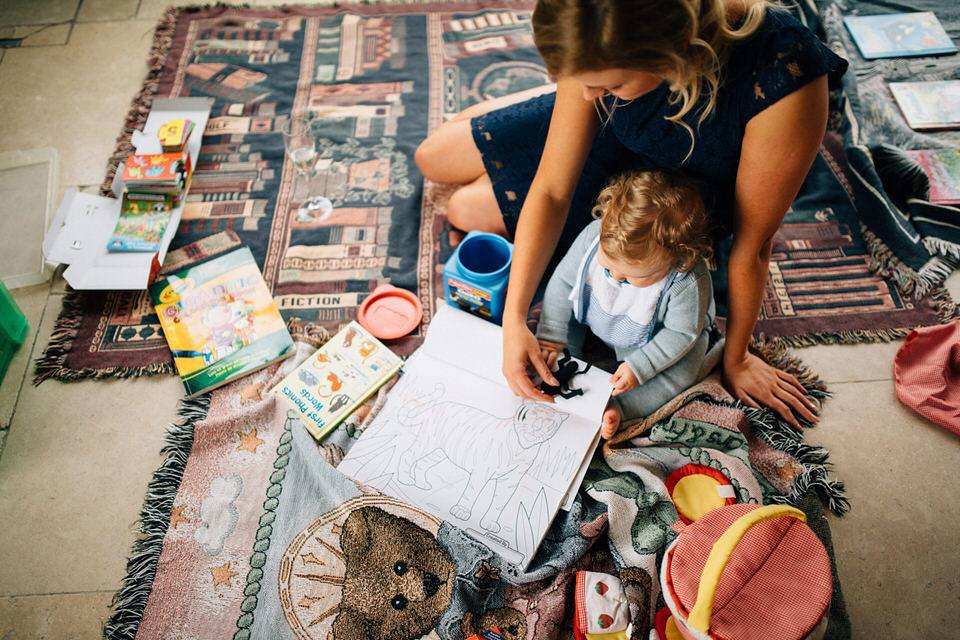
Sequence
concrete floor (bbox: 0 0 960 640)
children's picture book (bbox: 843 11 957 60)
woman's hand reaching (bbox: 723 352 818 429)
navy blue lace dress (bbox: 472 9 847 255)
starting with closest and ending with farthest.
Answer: navy blue lace dress (bbox: 472 9 847 255) → concrete floor (bbox: 0 0 960 640) → woman's hand reaching (bbox: 723 352 818 429) → children's picture book (bbox: 843 11 957 60)

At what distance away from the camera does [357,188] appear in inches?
59.4

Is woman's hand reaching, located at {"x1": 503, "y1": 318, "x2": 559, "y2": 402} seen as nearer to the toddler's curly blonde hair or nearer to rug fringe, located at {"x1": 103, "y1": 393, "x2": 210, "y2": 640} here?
the toddler's curly blonde hair

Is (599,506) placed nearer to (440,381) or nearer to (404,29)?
(440,381)

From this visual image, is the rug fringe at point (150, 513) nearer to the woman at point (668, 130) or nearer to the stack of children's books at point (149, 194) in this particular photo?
the stack of children's books at point (149, 194)

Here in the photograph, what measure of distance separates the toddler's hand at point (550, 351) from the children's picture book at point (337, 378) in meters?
0.29

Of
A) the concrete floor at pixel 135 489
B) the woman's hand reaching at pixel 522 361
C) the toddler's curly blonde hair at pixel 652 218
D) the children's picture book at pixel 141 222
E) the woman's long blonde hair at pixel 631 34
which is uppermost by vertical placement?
the woman's long blonde hair at pixel 631 34

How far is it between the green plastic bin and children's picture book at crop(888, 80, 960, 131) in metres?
2.15

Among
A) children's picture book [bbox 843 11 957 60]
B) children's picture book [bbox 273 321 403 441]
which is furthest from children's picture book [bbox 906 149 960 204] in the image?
children's picture book [bbox 273 321 403 441]

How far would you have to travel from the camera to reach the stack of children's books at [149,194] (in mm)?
1352

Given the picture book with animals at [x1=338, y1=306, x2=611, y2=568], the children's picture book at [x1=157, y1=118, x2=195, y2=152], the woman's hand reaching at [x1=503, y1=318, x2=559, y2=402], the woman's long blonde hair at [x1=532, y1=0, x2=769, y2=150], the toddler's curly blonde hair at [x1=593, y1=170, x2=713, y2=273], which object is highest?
the woman's long blonde hair at [x1=532, y1=0, x2=769, y2=150]

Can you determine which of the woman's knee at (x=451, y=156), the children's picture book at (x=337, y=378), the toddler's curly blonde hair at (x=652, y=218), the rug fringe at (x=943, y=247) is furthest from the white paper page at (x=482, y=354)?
the rug fringe at (x=943, y=247)

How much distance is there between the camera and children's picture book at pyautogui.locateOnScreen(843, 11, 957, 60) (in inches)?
65.9

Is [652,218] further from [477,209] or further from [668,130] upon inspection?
[477,209]

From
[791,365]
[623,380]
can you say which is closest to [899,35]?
[791,365]
